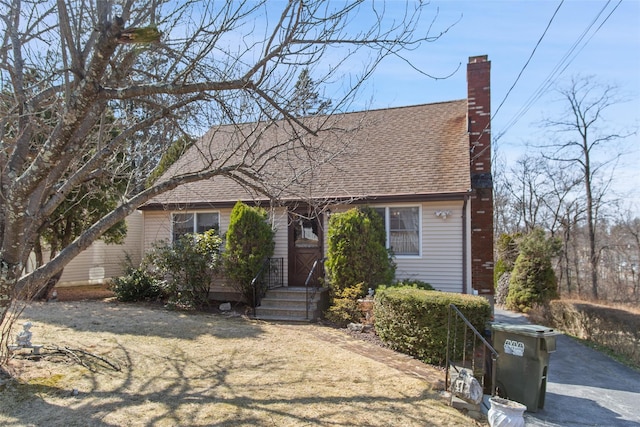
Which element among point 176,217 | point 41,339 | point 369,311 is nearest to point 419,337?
point 369,311

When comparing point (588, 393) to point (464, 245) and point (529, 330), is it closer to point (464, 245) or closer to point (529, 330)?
point (529, 330)

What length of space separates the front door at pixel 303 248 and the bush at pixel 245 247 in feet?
3.87

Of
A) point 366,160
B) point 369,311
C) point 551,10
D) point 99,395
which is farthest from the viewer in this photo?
point 366,160

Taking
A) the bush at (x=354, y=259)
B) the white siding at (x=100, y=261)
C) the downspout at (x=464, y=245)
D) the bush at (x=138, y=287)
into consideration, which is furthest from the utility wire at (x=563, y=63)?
the white siding at (x=100, y=261)

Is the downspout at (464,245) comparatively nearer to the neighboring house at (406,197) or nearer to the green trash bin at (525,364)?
the neighboring house at (406,197)

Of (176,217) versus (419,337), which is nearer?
(419,337)

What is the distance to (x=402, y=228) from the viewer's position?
10.8 m

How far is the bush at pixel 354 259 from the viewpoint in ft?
30.8

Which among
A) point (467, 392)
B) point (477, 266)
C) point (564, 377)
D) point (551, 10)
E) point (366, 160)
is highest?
point (551, 10)

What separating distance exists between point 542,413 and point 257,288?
6.89 m

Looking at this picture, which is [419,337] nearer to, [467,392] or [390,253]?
[467,392]

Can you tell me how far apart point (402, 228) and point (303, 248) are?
2.75 metres

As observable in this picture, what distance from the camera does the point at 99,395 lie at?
4.73 metres

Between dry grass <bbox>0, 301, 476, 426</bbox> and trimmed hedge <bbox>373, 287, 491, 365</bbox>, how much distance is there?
1.22 feet
